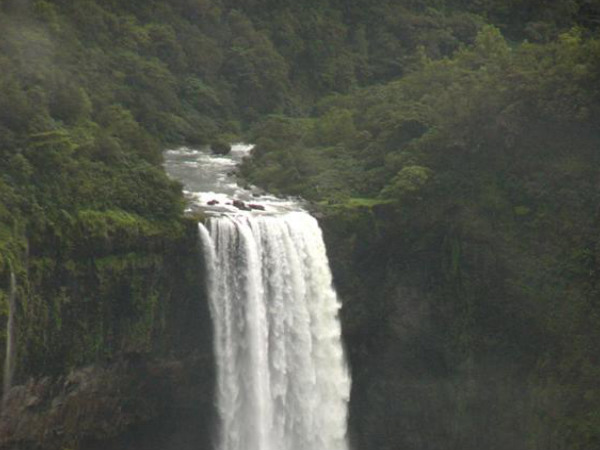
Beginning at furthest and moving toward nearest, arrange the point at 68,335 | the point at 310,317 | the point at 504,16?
the point at 504,16
the point at 310,317
the point at 68,335

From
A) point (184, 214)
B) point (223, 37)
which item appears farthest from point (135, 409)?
point (223, 37)

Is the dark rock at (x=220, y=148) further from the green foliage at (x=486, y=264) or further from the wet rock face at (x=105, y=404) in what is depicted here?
the wet rock face at (x=105, y=404)

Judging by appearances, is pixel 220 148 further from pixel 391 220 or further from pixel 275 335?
pixel 275 335

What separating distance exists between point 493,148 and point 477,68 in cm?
957

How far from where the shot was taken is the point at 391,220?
122 feet

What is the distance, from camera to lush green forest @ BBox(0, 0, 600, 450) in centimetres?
3041

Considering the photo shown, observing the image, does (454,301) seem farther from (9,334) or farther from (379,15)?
(379,15)

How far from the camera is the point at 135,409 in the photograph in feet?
107

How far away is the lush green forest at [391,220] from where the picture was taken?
30.4 metres

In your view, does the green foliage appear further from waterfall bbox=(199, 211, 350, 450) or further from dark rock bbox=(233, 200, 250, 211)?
dark rock bbox=(233, 200, 250, 211)

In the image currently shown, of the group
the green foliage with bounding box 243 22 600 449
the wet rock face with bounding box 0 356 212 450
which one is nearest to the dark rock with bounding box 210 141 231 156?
the green foliage with bounding box 243 22 600 449

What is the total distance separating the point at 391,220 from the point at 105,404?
11521 millimetres

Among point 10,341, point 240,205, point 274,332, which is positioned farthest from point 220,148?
point 10,341

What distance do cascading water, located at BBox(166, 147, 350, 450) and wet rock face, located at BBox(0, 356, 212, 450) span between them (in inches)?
42.8
